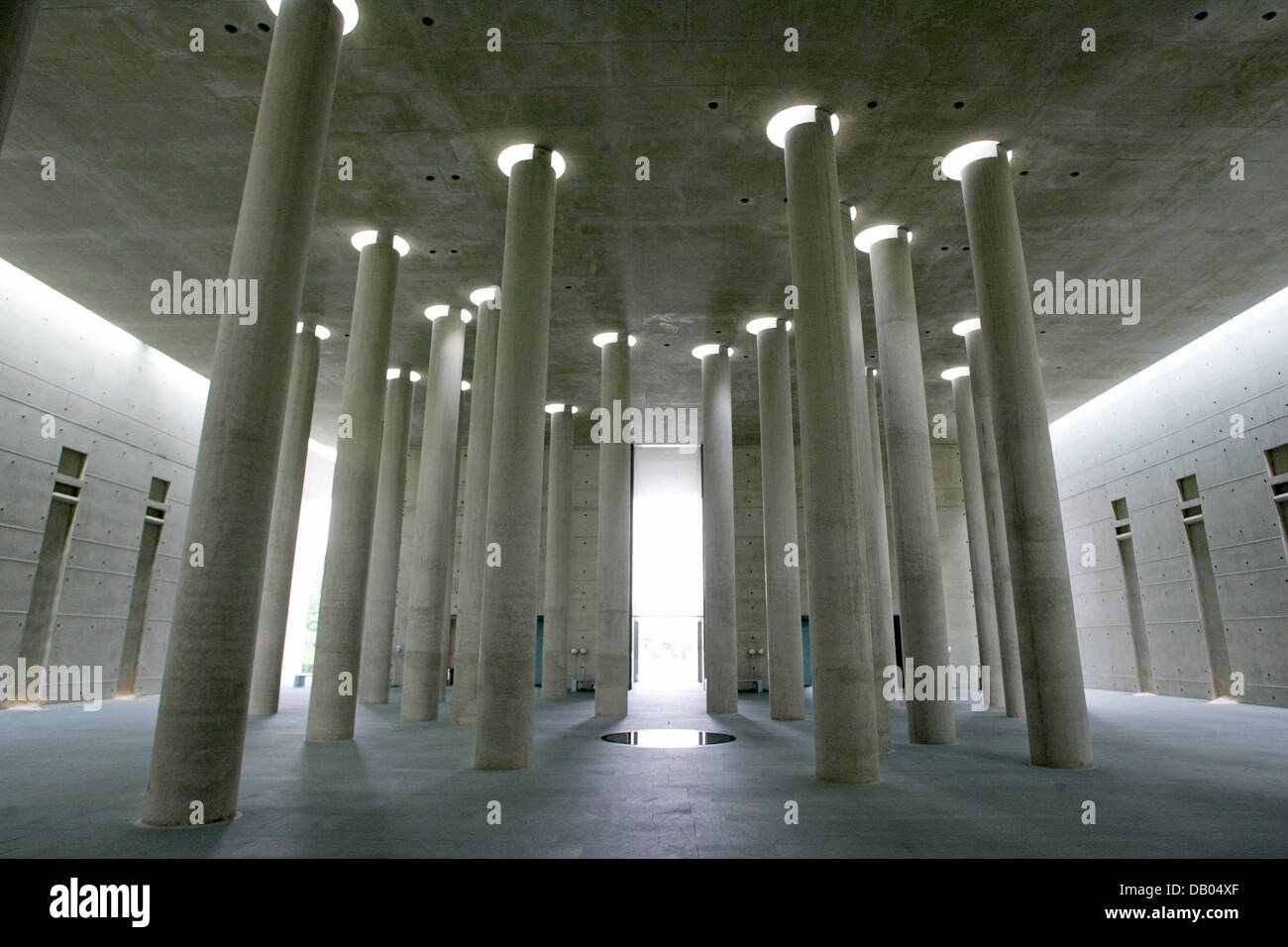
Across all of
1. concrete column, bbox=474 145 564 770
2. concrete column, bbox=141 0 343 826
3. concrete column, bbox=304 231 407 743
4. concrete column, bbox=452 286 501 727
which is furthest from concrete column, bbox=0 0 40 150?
concrete column, bbox=452 286 501 727

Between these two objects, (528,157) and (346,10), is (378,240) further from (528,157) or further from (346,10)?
(346,10)

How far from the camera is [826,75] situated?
423 inches

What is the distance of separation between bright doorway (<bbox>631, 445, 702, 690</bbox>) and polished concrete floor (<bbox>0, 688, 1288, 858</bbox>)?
17603 mm

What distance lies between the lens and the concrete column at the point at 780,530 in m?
16.8

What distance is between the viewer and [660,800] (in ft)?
25.3

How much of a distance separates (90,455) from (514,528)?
55.0 feet

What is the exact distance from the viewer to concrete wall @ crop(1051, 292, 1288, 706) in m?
19.1

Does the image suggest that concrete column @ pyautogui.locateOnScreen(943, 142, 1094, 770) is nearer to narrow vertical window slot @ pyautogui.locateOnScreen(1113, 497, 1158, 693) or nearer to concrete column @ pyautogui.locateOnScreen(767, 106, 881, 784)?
concrete column @ pyautogui.locateOnScreen(767, 106, 881, 784)

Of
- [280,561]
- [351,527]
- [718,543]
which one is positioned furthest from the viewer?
[718,543]

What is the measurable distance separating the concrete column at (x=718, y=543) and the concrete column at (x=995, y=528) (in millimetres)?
6665

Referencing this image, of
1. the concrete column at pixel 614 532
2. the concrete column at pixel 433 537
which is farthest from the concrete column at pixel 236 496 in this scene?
the concrete column at pixel 614 532

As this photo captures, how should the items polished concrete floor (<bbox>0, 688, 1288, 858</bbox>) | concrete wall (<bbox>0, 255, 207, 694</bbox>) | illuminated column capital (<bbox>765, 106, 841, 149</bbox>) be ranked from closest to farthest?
1. polished concrete floor (<bbox>0, 688, 1288, 858</bbox>)
2. illuminated column capital (<bbox>765, 106, 841, 149</bbox>)
3. concrete wall (<bbox>0, 255, 207, 694</bbox>)

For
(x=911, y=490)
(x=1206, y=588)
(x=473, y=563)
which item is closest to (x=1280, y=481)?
(x=1206, y=588)
